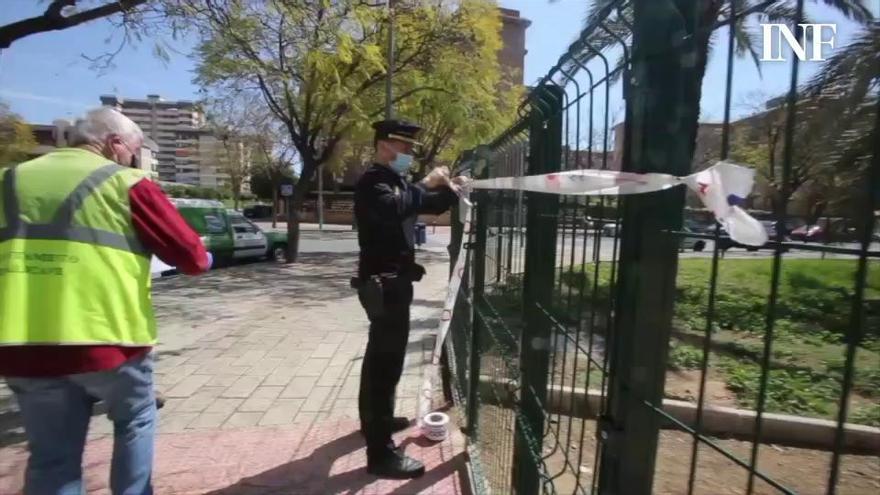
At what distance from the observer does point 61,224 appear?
83.7 inches

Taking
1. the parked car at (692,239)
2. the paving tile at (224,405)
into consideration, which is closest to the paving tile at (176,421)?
the paving tile at (224,405)

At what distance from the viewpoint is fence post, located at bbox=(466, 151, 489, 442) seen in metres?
3.35

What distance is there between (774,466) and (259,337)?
5342 mm

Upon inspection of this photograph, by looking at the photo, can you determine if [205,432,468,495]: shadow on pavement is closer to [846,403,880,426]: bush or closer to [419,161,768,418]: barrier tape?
[419,161,768,418]: barrier tape

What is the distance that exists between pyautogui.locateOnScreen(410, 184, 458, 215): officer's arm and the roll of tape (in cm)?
144

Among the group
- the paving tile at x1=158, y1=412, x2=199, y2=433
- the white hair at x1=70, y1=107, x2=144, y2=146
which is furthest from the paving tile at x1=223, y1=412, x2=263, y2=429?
the white hair at x1=70, y1=107, x2=144, y2=146

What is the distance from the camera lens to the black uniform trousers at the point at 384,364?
324 centimetres

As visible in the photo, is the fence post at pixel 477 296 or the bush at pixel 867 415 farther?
the bush at pixel 867 415

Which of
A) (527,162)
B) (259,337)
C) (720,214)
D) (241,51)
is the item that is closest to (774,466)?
(527,162)

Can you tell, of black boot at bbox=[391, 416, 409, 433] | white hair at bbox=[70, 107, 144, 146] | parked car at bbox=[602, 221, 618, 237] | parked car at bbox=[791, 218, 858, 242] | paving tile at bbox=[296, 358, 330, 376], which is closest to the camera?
parked car at bbox=[791, 218, 858, 242]

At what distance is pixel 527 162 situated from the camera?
2.25 m

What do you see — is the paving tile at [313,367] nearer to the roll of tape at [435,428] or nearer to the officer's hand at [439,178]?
the roll of tape at [435,428]

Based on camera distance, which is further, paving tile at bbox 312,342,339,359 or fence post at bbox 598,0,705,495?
paving tile at bbox 312,342,339,359

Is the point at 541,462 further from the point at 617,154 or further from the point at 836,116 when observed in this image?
the point at 836,116
